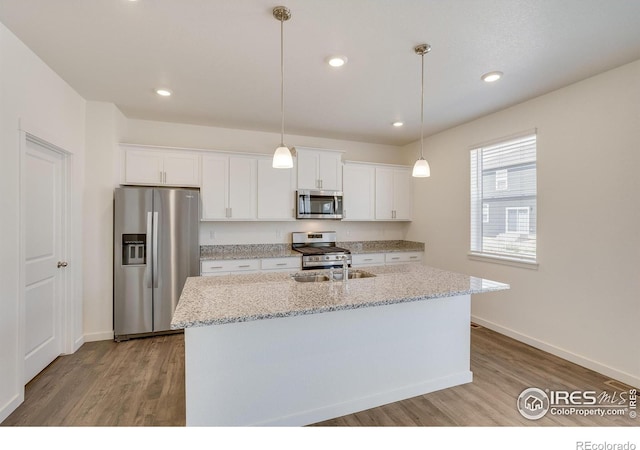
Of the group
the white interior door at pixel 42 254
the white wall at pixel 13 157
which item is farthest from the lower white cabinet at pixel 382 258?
the white wall at pixel 13 157

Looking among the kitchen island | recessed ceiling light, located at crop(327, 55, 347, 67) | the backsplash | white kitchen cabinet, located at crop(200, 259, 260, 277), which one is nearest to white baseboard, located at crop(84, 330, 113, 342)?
white kitchen cabinet, located at crop(200, 259, 260, 277)

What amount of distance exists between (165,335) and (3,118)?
2.52 meters

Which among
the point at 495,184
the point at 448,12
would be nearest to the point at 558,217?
the point at 495,184

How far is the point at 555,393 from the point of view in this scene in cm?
243

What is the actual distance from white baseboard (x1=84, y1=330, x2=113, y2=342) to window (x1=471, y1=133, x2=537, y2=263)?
4385 millimetres

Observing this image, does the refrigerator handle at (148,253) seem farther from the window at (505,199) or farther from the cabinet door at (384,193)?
the window at (505,199)

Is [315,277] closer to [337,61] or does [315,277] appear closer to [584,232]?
[337,61]

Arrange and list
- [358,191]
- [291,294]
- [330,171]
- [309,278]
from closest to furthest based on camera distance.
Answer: [291,294], [309,278], [330,171], [358,191]

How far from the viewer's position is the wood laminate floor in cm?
210

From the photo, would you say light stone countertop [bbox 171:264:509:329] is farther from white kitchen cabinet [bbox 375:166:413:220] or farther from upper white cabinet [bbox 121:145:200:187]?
white kitchen cabinet [bbox 375:166:413:220]

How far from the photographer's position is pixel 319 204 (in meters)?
4.49

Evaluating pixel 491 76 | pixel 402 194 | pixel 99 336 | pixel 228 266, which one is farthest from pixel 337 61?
pixel 99 336

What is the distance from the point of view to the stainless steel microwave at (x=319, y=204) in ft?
14.4

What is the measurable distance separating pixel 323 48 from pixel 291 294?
1802 mm
